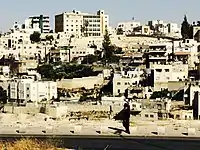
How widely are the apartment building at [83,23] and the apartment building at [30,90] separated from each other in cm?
1538

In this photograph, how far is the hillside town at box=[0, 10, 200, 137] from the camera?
60.6 ft

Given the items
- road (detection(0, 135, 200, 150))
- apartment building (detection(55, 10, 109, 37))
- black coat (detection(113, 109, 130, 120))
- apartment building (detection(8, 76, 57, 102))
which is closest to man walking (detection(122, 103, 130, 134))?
black coat (detection(113, 109, 130, 120))

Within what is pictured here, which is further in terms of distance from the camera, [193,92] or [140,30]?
[140,30]

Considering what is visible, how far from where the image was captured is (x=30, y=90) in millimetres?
20531

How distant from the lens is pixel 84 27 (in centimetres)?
3647

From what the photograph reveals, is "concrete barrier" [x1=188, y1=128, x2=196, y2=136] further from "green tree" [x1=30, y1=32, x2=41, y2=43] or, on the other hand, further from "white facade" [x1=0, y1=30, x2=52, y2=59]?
"green tree" [x1=30, y1=32, x2=41, y2=43]

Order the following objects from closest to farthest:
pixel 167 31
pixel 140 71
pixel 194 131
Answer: pixel 194 131, pixel 140 71, pixel 167 31

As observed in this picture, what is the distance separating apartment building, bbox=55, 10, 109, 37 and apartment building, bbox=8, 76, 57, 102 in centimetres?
1538

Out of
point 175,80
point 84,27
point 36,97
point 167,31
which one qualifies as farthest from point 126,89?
point 167,31

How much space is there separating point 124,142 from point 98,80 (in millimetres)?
6615

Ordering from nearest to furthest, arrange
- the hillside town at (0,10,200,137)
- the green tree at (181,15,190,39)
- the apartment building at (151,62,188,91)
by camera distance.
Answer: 1. the hillside town at (0,10,200,137)
2. the apartment building at (151,62,188,91)
3. the green tree at (181,15,190,39)

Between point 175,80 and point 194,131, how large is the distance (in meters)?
4.13

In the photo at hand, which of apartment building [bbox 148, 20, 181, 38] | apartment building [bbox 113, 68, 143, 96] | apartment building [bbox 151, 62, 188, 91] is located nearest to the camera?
apartment building [bbox 151, 62, 188, 91]

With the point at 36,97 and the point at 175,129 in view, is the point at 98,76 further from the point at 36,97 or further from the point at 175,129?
the point at 175,129
